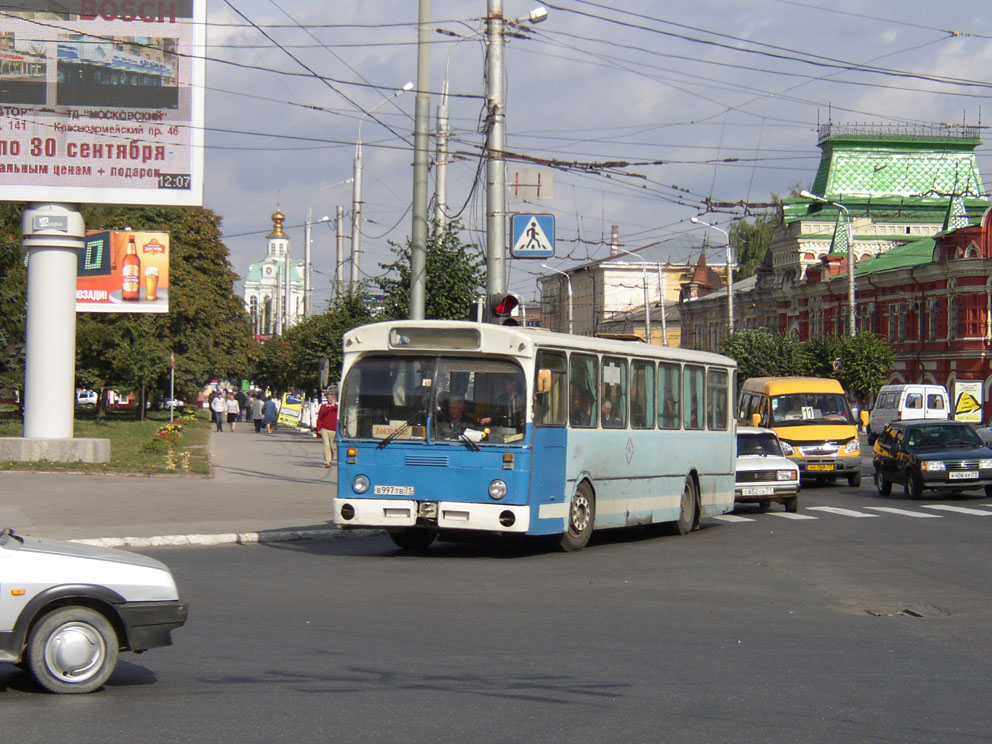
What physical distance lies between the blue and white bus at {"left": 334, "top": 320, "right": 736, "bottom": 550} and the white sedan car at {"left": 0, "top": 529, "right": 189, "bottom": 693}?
7766 mm

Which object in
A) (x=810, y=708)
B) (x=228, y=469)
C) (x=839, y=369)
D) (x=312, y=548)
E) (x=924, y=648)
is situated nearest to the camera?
(x=810, y=708)

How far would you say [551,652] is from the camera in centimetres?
951

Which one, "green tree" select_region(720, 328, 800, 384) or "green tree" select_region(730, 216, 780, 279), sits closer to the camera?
"green tree" select_region(720, 328, 800, 384)

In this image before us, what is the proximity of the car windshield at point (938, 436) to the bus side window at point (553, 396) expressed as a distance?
46.5 ft

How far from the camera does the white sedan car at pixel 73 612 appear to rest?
7.38m

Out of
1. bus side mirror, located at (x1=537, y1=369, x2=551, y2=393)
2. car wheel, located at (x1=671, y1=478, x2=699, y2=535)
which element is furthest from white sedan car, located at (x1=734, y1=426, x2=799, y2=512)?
bus side mirror, located at (x1=537, y1=369, x2=551, y2=393)

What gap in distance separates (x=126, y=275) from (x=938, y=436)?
109 ft

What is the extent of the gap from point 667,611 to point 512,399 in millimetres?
4207

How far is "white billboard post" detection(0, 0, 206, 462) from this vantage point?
26.6 meters

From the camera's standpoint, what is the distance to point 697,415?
20.4 m

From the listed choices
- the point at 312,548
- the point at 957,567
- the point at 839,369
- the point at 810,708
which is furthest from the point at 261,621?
the point at 839,369

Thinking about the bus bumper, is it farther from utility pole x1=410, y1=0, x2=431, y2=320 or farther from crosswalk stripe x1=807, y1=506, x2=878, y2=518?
crosswalk stripe x1=807, y1=506, x2=878, y2=518

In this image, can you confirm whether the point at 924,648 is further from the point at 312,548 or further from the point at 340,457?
the point at 312,548

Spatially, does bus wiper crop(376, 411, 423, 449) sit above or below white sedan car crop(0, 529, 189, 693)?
above
